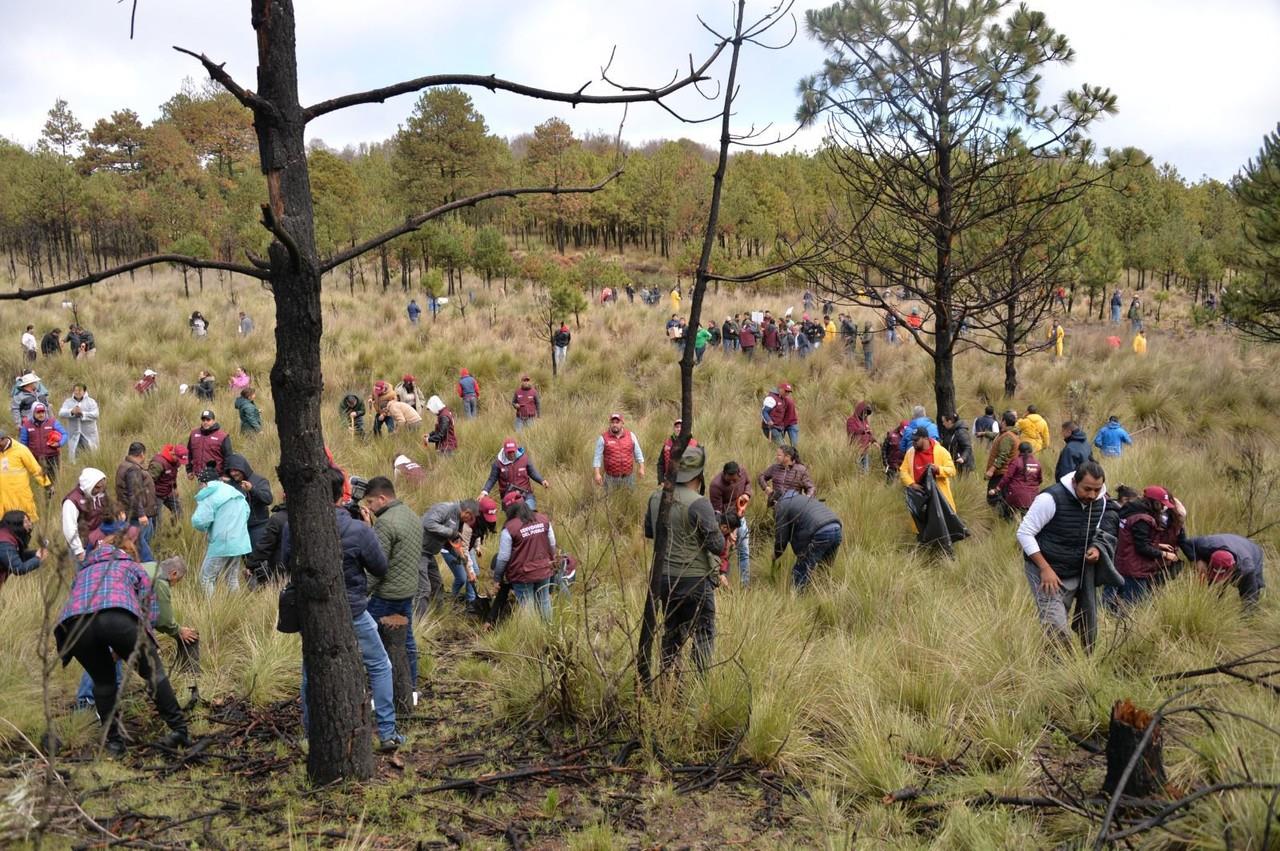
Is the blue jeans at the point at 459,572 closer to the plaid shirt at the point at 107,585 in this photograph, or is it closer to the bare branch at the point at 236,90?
the plaid shirt at the point at 107,585

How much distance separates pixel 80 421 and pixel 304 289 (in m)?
12.6

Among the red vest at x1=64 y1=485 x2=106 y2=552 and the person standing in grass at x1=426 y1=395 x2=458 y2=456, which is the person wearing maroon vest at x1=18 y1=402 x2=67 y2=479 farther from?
the person standing in grass at x1=426 y1=395 x2=458 y2=456

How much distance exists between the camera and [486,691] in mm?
6164

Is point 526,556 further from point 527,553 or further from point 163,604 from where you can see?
point 163,604

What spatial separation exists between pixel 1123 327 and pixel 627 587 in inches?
1271

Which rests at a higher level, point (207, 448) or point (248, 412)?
point (248, 412)

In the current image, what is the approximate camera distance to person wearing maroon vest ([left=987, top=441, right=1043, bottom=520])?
32.7 ft

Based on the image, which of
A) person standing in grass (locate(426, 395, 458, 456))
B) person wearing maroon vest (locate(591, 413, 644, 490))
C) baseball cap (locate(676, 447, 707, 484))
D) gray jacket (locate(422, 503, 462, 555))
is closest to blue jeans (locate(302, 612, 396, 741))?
baseball cap (locate(676, 447, 707, 484))

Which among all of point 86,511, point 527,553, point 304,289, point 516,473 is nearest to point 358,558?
point 304,289

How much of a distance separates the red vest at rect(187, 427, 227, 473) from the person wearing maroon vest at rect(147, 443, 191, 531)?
0.21 m

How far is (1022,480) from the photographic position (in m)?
10.1

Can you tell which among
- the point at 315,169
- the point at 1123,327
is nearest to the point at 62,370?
the point at 315,169

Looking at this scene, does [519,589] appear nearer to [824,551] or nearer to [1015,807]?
[824,551]

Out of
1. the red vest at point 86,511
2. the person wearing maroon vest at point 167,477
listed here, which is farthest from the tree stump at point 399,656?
the person wearing maroon vest at point 167,477
